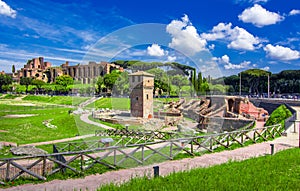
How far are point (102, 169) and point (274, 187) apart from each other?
6285mm

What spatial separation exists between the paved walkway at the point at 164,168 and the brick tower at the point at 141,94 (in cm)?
1561

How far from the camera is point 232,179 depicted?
7727mm

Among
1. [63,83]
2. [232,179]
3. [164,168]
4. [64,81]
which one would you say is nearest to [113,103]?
[164,168]

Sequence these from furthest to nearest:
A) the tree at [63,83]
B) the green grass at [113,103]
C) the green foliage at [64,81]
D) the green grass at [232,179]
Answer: the green foliage at [64,81]
the tree at [63,83]
the green grass at [113,103]
the green grass at [232,179]

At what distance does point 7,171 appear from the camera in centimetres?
862

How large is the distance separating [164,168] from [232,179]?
11.1 feet

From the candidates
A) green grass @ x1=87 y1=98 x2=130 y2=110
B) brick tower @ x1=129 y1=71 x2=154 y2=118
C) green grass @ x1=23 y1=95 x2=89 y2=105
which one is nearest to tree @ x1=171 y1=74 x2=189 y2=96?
brick tower @ x1=129 y1=71 x2=154 y2=118

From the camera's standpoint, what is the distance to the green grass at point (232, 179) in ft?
22.9

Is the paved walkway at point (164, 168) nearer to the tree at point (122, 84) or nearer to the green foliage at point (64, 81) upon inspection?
the tree at point (122, 84)

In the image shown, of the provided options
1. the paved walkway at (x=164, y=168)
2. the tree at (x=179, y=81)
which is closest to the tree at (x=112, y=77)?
the tree at (x=179, y=81)

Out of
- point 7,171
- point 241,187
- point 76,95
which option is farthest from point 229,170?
point 76,95

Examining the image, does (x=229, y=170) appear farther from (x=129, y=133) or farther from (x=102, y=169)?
(x=129, y=133)

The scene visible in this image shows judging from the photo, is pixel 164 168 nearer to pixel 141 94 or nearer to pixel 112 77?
pixel 141 94

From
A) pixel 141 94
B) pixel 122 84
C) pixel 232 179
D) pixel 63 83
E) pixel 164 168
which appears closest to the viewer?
pixel 232 179
